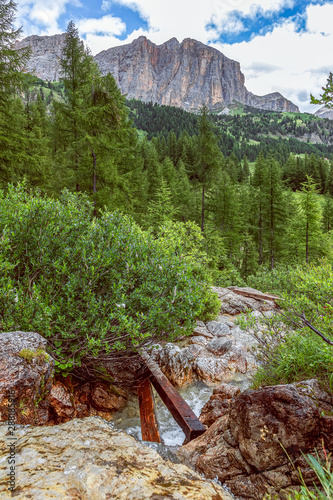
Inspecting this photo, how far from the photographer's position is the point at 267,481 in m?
3.29

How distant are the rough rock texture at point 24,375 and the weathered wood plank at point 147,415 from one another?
2.26m

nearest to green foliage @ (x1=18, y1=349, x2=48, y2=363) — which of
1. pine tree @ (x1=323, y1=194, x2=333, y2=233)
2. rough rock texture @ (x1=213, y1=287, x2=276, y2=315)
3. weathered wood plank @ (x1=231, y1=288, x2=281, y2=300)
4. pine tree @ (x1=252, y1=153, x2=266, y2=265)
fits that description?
rough rock texture @ (x1=213, y1=287, x2=276, y2=315)

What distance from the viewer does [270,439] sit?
3441 mm

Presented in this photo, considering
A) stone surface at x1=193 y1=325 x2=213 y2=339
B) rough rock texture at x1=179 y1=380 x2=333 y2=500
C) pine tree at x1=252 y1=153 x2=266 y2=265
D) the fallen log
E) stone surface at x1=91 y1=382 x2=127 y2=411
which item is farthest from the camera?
pine tree at x1=252 y1=153 x2=266 y2=265

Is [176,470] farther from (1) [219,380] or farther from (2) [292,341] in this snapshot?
(1) [219,380]

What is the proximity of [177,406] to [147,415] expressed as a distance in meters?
0.83

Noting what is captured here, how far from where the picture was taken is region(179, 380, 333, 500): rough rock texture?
3.27 metres

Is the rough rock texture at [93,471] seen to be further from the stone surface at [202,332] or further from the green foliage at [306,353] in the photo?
the stone surface at [202,332]

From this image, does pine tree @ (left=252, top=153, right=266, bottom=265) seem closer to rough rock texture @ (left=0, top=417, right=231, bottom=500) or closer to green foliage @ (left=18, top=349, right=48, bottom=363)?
green foliage @ (left=18, top=349, right=48, bottom=363)

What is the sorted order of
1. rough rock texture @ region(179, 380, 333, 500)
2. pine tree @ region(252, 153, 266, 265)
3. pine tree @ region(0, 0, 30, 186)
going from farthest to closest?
pine tree @ region(252, 153, 266, 265), pine tree @ region(0, 0, 30, 186), rough rock texture @ region(179, 380, 333, 500)

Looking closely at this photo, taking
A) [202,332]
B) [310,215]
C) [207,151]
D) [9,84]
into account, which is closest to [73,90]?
[9,84]

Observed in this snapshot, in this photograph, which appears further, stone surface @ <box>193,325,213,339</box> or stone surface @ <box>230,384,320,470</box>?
stone surface @ <box>193,325,213,339</box>

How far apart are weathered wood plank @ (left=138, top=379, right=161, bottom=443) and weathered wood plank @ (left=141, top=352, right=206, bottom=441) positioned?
0.28 metres

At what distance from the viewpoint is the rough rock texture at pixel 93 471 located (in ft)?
8.61
